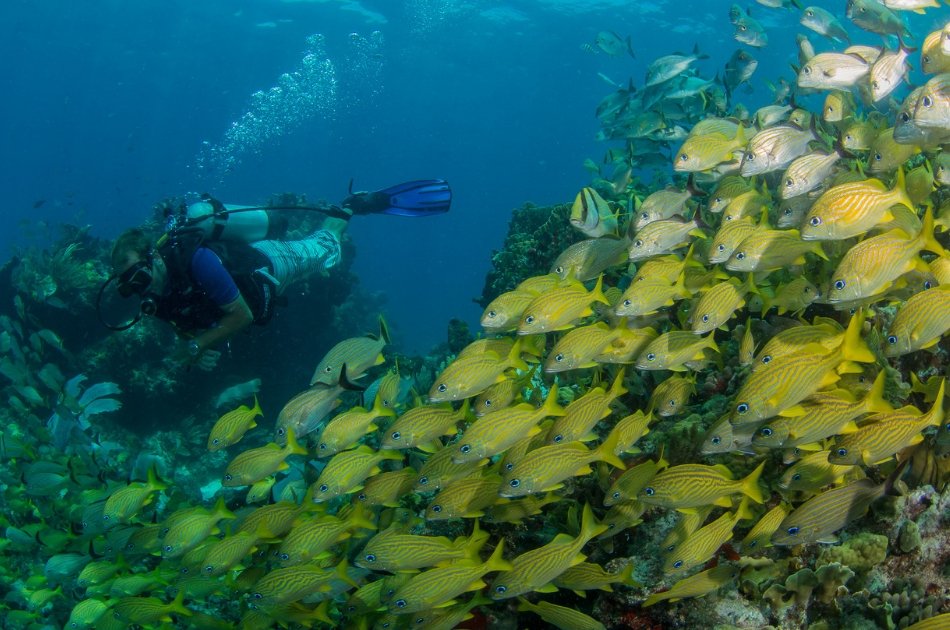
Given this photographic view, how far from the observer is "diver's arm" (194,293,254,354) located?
6.16m

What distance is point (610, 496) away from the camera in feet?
10.1

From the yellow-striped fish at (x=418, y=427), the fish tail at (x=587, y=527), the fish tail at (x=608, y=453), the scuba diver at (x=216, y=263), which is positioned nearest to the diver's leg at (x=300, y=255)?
the scuba diver at (x=216, y=263)

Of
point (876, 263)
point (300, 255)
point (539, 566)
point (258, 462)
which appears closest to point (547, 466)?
point (539, 566)

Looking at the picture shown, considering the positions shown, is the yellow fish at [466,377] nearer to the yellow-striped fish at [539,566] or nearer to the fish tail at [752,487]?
the yellow-striped fish at [539,566]

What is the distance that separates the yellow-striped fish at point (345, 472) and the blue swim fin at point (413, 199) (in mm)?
6600

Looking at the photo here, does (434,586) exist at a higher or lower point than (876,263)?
lower

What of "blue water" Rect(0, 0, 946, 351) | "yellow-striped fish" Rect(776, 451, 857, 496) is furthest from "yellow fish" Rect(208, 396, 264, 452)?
"blue water" Rect(0, 0, 946, 351)

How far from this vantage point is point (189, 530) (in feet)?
14.6

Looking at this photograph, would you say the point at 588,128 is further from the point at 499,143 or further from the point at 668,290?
the point at 668,290

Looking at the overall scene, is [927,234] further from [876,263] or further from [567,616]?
[567,616]

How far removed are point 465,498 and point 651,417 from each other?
1306mm

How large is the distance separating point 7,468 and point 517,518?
10.1 metres

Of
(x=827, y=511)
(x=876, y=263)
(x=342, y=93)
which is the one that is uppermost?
(x=876, y=263)

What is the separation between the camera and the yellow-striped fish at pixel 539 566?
2842 mm
